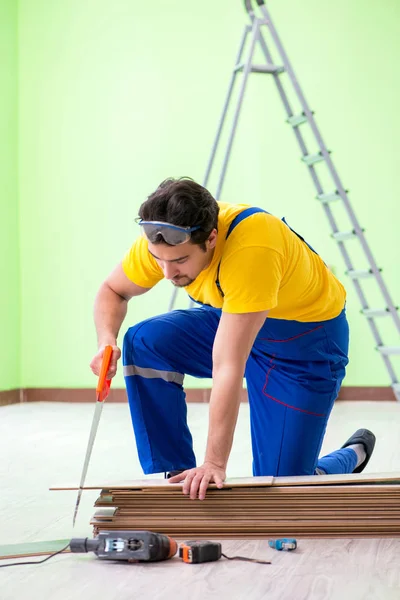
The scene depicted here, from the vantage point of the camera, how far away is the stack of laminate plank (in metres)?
2.10

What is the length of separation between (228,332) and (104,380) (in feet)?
1.14

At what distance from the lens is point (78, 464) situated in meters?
3.47

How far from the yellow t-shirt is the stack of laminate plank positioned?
0.45 meters

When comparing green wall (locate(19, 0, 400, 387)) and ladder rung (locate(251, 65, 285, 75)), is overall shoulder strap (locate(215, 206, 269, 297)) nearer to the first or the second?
ladder rung (locate(251, 65, 285, 75))

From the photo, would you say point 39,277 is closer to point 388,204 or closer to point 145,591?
point 388,204

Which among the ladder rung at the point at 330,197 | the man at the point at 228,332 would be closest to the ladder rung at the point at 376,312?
the ladder rung at the point at 330,197

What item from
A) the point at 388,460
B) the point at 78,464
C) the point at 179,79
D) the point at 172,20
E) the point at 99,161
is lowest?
the point at 388,460

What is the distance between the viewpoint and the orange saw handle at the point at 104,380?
2.19 metres

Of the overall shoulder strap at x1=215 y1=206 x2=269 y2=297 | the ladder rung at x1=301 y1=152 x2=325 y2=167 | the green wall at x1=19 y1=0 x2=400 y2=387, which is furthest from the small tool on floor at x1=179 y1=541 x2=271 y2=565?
the green wall at x1=19 y1=0 x2=400 y2=387

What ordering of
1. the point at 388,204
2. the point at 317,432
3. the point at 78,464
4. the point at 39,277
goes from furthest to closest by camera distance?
the point at 39,277 < the point at 388,204 < the point at 78,464 < the point at 317,432

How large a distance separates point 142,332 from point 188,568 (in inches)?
35.5

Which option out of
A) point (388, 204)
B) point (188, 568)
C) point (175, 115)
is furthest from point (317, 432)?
point (175, 115)

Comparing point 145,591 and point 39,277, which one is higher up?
point 39,277

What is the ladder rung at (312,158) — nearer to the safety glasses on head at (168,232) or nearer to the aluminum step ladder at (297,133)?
the aluminum step ladder at (297,133)
